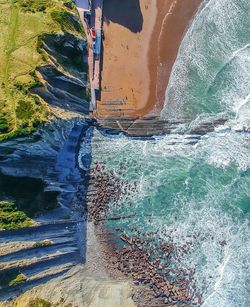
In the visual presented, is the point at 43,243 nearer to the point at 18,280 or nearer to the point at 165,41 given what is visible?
the point at 18,280

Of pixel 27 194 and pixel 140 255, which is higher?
pixel 27 194

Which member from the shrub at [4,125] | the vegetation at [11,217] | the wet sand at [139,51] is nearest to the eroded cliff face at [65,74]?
the wet sand at [139,51]

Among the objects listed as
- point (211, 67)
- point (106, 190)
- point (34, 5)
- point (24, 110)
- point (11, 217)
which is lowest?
point (11, 217)

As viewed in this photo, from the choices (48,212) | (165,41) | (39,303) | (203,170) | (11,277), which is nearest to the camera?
(11,277)

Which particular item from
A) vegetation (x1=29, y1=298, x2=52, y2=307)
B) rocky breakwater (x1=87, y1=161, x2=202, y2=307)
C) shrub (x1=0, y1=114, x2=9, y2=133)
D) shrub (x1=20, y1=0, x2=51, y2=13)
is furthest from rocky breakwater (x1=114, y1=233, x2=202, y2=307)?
shrub (x1=20, y1=0, x2=51, y2=13)

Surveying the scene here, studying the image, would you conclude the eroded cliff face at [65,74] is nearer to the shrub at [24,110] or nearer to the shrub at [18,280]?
the shrub at [24,110]

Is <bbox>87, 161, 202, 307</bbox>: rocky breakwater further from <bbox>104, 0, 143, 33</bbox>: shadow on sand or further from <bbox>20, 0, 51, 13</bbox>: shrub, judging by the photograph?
<bbox>20, 0, 51, 13</bbox>: shrub

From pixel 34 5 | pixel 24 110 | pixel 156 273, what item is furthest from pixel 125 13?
pixel 156 273
